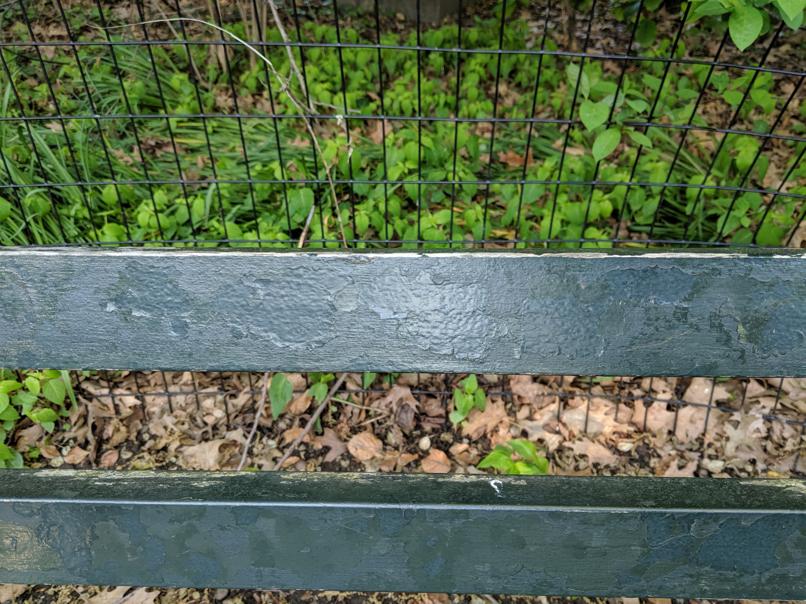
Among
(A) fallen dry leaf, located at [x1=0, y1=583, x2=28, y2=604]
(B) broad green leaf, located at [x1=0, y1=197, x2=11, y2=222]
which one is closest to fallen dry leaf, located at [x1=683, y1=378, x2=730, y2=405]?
(A) fallen dry leaf, located at [x1=0, y1=583, x2=28, y2=604]

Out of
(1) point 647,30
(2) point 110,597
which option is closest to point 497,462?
(2) point 110,597

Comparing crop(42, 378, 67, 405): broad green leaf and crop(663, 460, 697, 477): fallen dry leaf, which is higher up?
crop(42, 378, 67, 405): broad green leaf

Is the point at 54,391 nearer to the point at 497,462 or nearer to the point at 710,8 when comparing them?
the point at 497,462

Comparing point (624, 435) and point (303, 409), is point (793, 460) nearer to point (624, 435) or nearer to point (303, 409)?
point (624, 435)

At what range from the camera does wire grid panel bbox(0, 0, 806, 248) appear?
2.55 meters

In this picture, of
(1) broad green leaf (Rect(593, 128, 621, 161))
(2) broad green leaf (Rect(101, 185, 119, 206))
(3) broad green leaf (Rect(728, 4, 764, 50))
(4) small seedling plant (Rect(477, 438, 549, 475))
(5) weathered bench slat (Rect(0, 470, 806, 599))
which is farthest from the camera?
(2) broad green leaf (Rect(101, 185, 119, 206))

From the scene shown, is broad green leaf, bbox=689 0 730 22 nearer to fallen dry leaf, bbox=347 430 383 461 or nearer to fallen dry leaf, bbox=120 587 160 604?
fallen dry leaf, bbox=347 430 383 461

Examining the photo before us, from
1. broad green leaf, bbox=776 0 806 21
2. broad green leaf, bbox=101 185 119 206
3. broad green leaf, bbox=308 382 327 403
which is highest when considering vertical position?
broad green leaf, bbox=776 0 806 21

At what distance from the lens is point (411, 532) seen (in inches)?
45.4

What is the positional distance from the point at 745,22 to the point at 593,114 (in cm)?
56

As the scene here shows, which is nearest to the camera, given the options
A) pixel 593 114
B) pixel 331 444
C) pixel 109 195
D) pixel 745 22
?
pixel 745 22

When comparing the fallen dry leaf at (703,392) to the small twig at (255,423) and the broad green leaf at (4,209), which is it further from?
the broad green leaf at (4,209)

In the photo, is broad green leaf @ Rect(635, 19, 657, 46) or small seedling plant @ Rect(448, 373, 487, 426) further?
broad green leaf @ Rect(635, 19, 657, 46)

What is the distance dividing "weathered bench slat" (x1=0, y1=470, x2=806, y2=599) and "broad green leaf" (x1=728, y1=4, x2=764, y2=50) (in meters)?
1.01
